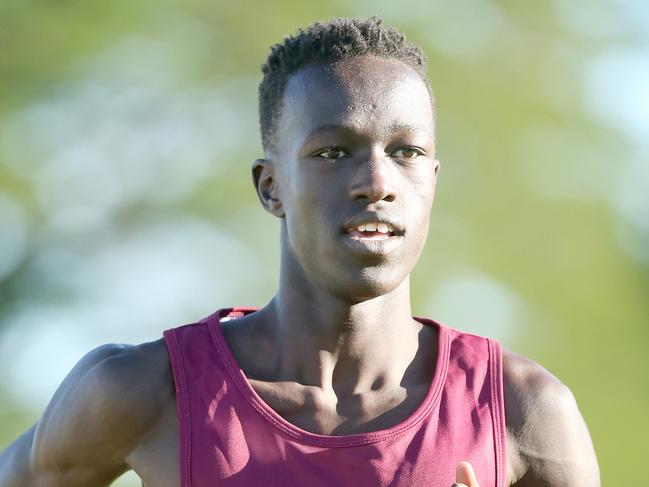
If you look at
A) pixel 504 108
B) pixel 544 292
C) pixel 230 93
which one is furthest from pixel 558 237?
pixel 230 93

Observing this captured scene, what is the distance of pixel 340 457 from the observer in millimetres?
2939

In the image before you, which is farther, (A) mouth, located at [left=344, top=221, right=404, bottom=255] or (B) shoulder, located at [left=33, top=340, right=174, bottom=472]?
(B) shoulder, located at [left=33, top=340, right=174, bottom=472]

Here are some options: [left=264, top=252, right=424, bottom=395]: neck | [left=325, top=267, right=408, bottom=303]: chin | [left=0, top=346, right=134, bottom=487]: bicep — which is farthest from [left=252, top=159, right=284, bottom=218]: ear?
[left=0, top=346, right=134, bottom=487]: bicep

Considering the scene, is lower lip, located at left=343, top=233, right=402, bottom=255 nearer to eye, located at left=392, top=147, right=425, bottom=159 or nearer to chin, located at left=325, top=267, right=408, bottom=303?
chin, located at left=325, top=267, right=408, bottom=303

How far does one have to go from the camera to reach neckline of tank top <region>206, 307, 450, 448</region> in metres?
2.96

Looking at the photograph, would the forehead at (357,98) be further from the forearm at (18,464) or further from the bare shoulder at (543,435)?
the forearm at (18,464)

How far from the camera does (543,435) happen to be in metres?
3.07

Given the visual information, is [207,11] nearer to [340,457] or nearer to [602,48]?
[602,48]

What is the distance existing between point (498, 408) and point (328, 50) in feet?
3.15

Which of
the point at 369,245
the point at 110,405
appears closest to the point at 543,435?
the point at 369,245

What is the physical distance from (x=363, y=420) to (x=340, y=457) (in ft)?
0.42

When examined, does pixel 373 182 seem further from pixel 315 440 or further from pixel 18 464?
pixel 18 464

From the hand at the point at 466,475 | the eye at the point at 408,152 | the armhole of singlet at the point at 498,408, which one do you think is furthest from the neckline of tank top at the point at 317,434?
the eye at the point at 408,152

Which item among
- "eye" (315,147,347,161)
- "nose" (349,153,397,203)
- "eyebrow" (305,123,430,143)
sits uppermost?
"eyebrow" (305,123,430,143)
